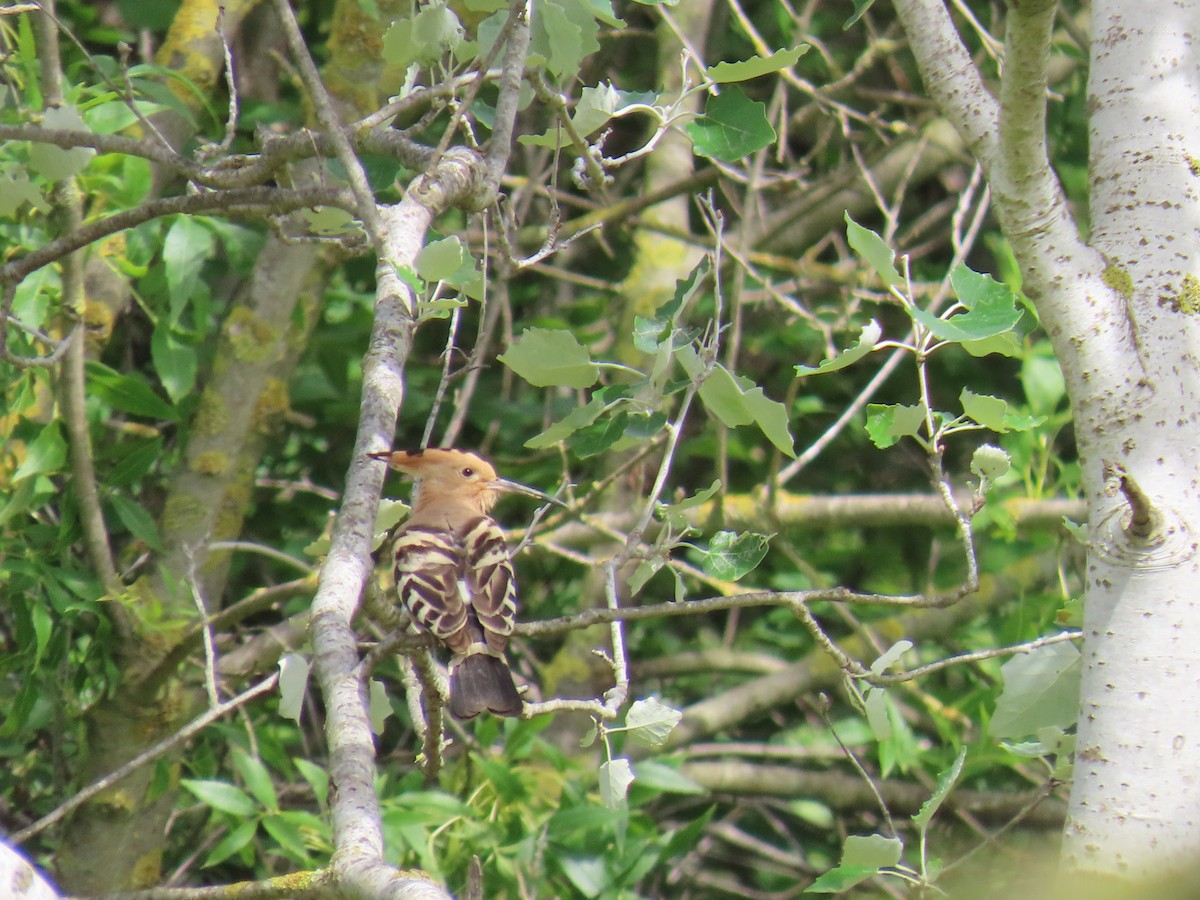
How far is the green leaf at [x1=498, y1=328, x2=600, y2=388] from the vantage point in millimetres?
2029

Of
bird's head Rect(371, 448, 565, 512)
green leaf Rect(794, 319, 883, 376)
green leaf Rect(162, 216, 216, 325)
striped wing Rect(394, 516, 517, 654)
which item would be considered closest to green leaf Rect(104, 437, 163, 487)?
green leaf Rect(162, 216, 216, 325)

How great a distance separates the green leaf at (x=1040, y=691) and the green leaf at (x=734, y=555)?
45 cm

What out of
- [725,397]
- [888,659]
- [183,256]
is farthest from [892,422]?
[183,256]

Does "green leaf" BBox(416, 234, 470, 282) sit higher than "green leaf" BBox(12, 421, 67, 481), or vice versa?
"green leaf" BBox(416, 234, 470, 282)

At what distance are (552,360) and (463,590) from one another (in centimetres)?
70

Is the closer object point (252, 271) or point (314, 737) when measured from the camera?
point (252, 271)

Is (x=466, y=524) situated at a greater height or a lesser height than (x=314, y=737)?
greater

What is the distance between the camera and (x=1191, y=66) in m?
2.01

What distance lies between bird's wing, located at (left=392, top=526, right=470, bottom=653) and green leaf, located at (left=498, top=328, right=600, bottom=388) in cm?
59

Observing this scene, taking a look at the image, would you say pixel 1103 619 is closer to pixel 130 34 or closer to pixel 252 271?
pixel 252 271

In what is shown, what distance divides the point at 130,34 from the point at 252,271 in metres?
1.47

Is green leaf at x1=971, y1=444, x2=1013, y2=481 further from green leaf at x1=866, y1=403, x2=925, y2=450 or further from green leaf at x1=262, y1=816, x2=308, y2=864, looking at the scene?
green leaf at x1=262, y1=816, x2=308, y2=864

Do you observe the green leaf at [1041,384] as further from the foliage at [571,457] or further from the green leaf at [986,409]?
the green leaf at [986,409]

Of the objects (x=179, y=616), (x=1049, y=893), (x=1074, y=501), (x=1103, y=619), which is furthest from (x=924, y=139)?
(x=1049, y=893)
